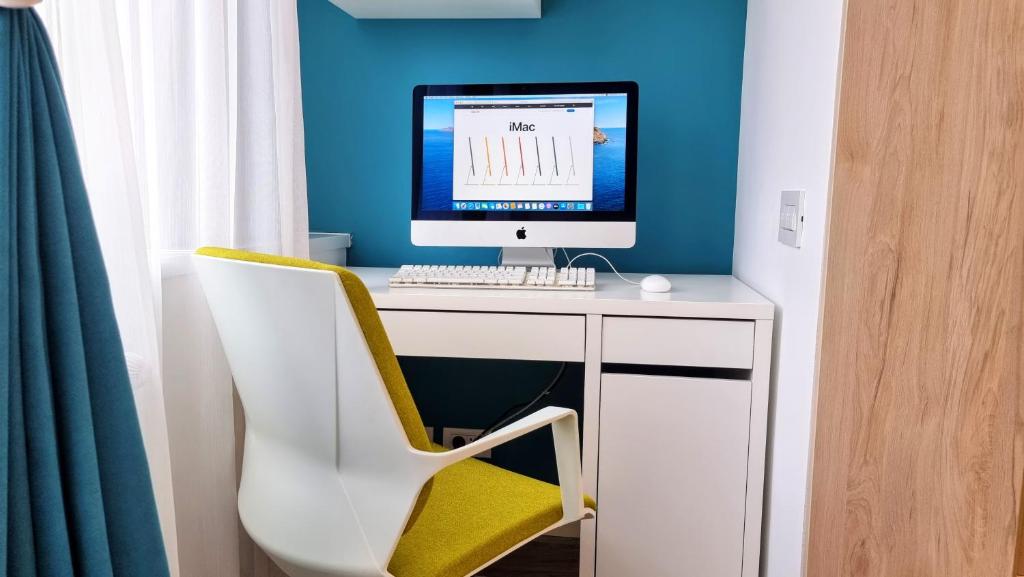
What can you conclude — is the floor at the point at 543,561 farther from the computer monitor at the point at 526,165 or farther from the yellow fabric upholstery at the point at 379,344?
the yellow fabric upholstery at the point at 379,344

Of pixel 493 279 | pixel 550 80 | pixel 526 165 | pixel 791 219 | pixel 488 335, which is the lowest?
pixel 488 335

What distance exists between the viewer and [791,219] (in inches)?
54.9

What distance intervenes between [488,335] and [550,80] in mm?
891

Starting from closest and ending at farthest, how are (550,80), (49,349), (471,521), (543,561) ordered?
1. (49,349)
2. (471,521)
3. (543,561)
4. (550,80)

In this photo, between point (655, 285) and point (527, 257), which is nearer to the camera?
point (655, 285)

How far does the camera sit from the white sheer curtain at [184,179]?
94 centimetres

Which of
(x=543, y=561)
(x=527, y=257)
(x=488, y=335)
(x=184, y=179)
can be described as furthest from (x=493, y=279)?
(x=543, y=561)

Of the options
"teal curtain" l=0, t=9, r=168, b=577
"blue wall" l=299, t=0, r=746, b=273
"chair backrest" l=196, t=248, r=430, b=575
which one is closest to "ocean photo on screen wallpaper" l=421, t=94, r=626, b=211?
"blue wall" l=299, t=0, r=746, b=273

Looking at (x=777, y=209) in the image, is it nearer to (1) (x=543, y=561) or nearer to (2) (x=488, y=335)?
(2) (x=488, y=335)

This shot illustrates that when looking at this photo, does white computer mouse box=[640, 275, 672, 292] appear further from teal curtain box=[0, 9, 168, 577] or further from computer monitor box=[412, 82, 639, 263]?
teal curtain box=[0, 9, 168, 577]

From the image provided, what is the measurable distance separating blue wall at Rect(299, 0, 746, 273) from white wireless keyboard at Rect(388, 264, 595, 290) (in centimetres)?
48

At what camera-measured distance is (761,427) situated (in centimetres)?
150

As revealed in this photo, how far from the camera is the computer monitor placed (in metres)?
1.82

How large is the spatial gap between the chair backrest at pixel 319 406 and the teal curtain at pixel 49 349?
0.73ft
